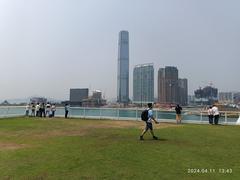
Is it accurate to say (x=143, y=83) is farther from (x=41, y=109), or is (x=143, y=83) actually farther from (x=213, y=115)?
(x=213, y=115)

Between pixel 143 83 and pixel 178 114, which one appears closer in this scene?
pixel 178 114

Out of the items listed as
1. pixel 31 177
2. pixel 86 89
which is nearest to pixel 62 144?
pixel 31 177

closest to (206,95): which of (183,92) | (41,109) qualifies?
(183,92)

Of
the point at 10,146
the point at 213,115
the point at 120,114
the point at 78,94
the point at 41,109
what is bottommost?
the point at 10,146

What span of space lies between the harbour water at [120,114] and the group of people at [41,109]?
728 mm

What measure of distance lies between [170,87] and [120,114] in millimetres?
61331

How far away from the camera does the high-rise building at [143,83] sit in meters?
89.4

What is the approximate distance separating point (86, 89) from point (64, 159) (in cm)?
6051

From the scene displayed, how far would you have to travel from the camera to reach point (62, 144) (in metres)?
13.0

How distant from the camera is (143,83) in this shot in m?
94.9

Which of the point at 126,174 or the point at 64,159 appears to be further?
the point at 64,159

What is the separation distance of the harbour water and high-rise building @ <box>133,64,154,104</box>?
57.6 m

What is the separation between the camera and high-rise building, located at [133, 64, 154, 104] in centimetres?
8943

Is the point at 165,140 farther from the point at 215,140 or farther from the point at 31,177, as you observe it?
the point at 31,177
